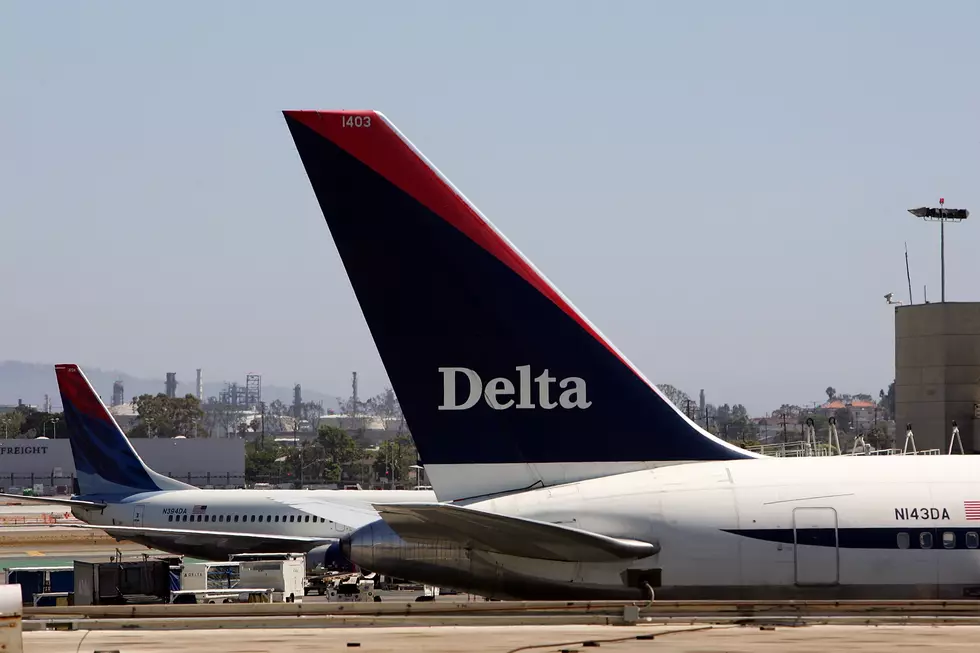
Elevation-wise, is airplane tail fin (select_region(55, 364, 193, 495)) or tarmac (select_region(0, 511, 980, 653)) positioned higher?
airplane tail fin (select_region(55, 364, 193, 495))

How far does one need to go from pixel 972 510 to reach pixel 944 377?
77.6 ft

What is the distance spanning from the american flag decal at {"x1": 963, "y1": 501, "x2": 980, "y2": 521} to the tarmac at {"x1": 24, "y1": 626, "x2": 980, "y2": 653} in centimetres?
259

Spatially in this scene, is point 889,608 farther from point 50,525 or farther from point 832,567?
point 50,525

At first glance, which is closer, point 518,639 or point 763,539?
point 518,639

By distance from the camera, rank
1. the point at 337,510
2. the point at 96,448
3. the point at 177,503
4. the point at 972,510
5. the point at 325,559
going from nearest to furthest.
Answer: the point at 972,510
the point at 337,510
the point at 325,559
the point at 177,503
the point at 96,448

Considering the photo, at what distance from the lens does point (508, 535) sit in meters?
15.2

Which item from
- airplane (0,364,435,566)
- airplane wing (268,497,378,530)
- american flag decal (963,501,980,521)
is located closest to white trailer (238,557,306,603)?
airplane wing (268,497,378,530)

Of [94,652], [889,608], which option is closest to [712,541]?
[889,608]

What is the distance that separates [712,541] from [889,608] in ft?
7.60

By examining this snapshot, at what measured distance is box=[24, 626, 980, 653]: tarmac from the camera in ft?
39.7

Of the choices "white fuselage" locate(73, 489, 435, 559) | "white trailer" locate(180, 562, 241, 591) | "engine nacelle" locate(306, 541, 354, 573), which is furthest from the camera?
"white fuselage" locate(73, 489, 435, 559)

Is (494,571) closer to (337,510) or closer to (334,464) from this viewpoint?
(337,510)

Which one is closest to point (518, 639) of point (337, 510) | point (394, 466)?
point (337, 510)

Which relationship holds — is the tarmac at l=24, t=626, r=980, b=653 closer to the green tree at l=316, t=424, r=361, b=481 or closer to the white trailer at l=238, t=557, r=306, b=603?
the white trailer at l=238, t=557, r=306, b=603
